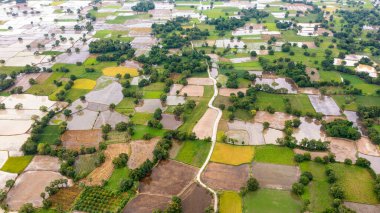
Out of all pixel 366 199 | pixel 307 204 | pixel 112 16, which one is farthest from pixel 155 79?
pixel 112 16

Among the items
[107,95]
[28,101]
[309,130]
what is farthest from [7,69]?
[309,130]

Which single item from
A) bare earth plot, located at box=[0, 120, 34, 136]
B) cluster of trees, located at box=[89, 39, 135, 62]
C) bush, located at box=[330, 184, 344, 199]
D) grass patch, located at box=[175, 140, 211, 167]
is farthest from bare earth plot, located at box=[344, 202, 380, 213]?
cluster of trees, located at box=[89, 39, 135, 62]

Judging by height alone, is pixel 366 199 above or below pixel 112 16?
below

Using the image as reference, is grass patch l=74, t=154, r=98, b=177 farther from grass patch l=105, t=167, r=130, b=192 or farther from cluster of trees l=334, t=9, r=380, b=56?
cluster of trees l=334, t=9, r=380, b=56

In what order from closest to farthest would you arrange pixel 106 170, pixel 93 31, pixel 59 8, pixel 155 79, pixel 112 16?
1. pixel 106 170
2. pixel 155 79
3. pixel 93 31
4. pixel 112 16
5. pixel 59 8

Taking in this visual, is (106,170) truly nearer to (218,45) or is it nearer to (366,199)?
(366,199)

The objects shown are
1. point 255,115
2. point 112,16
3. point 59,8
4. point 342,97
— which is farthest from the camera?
point 59,8
